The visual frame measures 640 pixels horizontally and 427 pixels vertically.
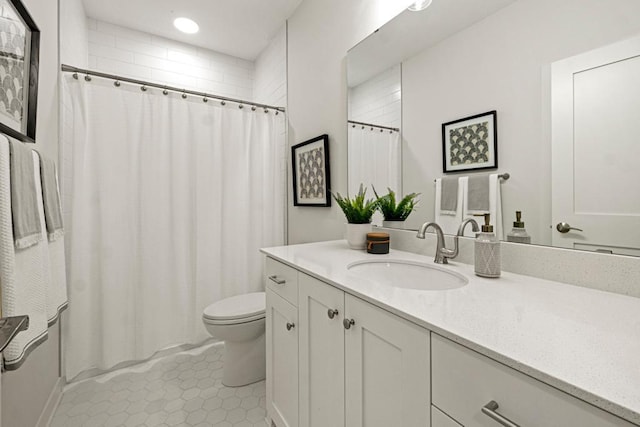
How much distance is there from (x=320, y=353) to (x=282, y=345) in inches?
12.6

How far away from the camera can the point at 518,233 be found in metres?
0.99

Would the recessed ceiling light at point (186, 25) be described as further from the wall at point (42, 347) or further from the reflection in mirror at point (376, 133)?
the reflection in mirror at point (376, 133)

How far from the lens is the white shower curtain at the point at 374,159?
150 cm

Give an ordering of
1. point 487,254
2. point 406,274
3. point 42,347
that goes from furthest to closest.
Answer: point 42,347
point 406,274
point 487,254

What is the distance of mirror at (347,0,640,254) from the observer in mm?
838

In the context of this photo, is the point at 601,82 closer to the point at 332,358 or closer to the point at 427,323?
the point at 427,323

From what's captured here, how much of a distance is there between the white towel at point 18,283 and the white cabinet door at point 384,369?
3.16 feet

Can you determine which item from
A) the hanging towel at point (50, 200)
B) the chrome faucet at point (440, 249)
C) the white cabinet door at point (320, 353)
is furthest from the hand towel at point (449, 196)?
the hanging towel at point (50, 200)

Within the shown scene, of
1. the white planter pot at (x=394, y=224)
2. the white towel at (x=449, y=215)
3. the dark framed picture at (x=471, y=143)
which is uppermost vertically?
the dark framed picture at (x=471, y=143)

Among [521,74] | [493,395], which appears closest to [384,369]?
[493,395]

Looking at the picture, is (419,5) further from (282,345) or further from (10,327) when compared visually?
(10,327)

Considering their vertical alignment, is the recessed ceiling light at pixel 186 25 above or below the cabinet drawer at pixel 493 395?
above

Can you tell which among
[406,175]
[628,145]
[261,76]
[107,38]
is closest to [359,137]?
[406,175]

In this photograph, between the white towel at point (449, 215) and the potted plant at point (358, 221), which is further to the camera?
the potted plant at point (358, 221)
